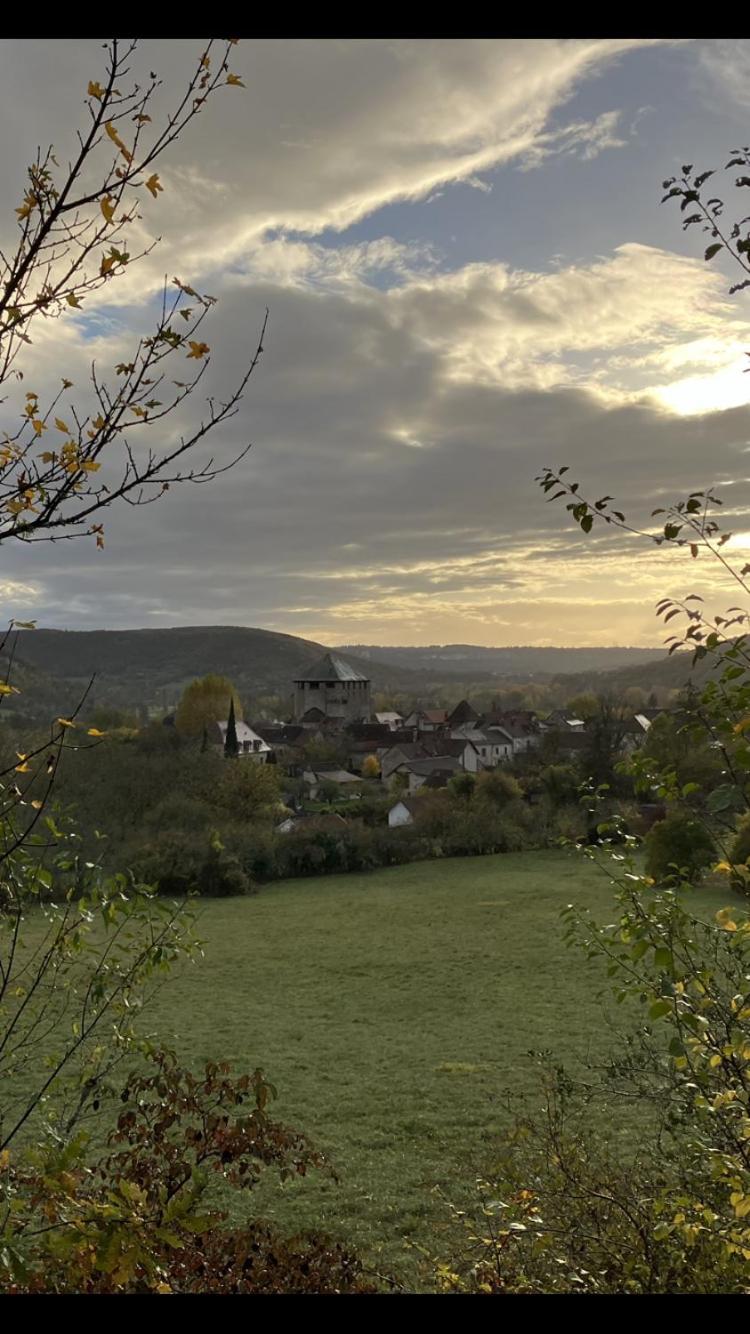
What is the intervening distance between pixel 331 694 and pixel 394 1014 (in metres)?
60.0

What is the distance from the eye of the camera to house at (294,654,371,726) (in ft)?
255

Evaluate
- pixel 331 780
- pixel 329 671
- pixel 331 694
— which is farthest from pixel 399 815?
pixel 329 671

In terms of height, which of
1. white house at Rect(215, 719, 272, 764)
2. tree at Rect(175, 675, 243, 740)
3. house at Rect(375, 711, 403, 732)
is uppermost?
tree at Rect(175, 675, 243, 740)

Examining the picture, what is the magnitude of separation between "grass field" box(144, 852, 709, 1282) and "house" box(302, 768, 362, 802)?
11.9 meters

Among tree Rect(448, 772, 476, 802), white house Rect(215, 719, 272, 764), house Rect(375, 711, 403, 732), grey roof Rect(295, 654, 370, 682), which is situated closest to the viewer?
tree Rect(448, 772, 476, 802)

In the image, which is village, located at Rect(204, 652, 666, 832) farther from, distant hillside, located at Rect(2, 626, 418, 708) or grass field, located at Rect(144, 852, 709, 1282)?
distant hillside, located at Rect(2, 626, 418, 708)

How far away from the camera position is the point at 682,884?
11.9 feet

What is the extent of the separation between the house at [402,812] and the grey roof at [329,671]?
1622 inches

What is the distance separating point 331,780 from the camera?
47.5 meters

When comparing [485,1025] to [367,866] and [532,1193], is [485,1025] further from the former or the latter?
[367,866]

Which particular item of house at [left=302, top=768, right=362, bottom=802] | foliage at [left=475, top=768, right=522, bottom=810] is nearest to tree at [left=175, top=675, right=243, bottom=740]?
house at [left=302, top=768, right=362, bottom=802]

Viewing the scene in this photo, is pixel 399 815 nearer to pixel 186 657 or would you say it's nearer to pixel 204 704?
pixel 204 704
